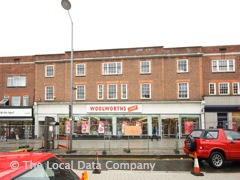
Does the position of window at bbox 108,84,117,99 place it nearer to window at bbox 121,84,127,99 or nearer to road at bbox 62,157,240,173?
window at bbox 121,84,127,99

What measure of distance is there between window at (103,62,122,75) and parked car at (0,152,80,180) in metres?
27.8

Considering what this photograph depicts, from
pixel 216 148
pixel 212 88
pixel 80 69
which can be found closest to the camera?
pixel 216 148

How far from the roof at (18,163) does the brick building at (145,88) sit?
81.4 ft

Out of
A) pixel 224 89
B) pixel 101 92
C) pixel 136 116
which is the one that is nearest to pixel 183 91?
pixel 224 89

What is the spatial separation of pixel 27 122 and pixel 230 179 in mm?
28132

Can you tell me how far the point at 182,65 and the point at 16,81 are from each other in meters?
21.2

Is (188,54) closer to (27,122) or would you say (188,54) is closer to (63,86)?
(63,86)

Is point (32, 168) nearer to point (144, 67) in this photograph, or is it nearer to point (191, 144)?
point (191, 144)

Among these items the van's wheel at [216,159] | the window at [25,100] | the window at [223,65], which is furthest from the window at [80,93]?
the van's wheel at [216,159]

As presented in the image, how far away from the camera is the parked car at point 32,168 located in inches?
119

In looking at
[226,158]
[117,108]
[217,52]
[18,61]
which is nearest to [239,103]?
[217,52]

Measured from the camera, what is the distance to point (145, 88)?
31109 mm

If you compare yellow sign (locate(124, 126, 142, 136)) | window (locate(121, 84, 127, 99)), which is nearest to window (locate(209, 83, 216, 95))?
window (locate(121, 84, 127, 99))

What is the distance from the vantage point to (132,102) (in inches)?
1209
